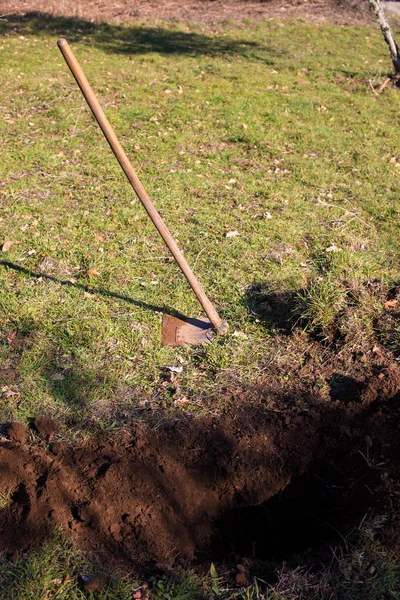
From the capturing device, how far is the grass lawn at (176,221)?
3.79m

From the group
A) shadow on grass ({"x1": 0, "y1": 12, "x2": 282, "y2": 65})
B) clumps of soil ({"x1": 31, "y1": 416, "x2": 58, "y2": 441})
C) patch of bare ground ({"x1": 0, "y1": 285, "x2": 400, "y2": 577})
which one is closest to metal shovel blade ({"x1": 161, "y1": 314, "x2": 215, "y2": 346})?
patch of bare ground ({"x1": 0, "y1": 285, "x2": 400, "y2": 577})

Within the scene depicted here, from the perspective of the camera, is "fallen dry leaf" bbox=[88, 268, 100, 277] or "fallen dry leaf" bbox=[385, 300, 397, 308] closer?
"fallen dry leaf" bbox=[385, 300, 397, 308]

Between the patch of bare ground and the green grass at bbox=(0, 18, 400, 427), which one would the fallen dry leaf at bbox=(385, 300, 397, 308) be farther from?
the patch of bare ground

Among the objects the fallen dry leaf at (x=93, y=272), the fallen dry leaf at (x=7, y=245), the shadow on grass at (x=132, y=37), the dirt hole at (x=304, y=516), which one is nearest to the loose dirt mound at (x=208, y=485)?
the dirt hole at (x=304, y=516)

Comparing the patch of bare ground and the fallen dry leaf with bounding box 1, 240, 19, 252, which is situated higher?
the patch of bare ground

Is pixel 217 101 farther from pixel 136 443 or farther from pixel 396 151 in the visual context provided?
pixel 136 443

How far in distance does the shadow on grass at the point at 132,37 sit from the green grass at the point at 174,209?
231mm

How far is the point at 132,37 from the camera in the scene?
1121 cm

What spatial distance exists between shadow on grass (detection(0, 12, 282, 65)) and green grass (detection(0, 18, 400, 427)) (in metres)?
0.23

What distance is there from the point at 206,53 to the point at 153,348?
7861mm

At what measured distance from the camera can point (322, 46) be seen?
1099cm

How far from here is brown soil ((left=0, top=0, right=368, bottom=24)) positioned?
1250cm

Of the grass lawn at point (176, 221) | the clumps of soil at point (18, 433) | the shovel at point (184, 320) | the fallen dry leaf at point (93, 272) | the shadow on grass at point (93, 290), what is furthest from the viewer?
the fallen dry leaf at point (93, 272)

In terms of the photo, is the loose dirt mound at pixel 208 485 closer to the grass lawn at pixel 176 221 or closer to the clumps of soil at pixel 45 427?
the clumps of soil at pixel 45 427
